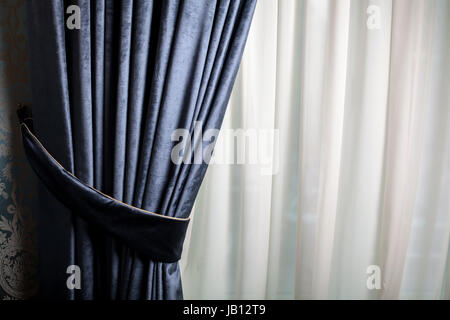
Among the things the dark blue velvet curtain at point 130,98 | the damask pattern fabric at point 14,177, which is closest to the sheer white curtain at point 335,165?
the dark blue velvet curtain at point 130,98

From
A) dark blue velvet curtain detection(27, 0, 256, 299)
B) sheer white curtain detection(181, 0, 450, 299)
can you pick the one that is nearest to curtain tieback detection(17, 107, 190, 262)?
dark blue velvet curtain detection(27, 0, 256, 299)

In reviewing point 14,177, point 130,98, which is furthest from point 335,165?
point 14,177

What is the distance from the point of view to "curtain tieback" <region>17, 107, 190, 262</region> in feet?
2.74

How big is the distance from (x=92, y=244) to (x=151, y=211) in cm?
20

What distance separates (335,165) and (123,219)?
617 millimetres

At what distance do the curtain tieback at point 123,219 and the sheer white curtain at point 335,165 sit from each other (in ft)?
0.53

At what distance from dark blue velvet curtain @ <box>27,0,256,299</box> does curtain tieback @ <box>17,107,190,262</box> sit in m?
0.02

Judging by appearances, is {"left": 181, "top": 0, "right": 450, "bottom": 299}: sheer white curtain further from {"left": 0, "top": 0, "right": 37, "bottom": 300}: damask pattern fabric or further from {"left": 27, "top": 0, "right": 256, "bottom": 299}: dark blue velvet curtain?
{"left": 0, "top": 0, "right": 37, "bottom": 300}: damask pattern fabric

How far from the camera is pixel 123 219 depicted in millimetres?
837

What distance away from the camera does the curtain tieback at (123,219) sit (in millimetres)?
834

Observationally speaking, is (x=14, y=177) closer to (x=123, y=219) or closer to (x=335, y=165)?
(x=123, y=219)
